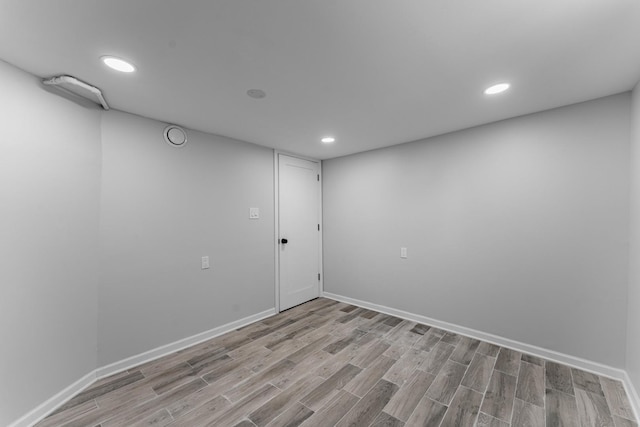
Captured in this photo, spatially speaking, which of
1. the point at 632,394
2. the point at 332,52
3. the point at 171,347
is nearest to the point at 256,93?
the point at 332,52

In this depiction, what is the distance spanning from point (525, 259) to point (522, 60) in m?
1.84

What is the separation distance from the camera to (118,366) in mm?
2260

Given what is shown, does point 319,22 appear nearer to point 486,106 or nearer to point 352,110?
point 352,110

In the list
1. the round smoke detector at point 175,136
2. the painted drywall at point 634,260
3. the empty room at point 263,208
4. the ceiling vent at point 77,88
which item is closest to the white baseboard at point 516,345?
the empty room at point 263,208

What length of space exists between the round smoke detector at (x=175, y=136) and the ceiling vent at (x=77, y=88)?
1.69 ft

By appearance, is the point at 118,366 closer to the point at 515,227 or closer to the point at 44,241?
the point at 44,241

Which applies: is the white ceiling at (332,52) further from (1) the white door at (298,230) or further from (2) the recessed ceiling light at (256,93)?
(1) the white door at (298,230)

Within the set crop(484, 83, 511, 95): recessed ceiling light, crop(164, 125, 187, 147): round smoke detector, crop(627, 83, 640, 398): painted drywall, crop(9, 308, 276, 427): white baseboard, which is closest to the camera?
crop(9, 308, 276, 427): white baseboard

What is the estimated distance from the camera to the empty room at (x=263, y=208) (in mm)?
1402

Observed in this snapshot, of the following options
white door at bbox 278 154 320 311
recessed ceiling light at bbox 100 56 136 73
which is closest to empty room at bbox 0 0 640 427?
recessed ceiling light at bbox 100 56 136 73

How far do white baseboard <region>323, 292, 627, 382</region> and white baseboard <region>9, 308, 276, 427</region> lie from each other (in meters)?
1.87

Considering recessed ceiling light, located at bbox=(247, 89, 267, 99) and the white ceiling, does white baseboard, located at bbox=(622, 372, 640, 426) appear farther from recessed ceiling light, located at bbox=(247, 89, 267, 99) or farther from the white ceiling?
recessed ceiling light, located at bbox=(247, 89, 267, 99)

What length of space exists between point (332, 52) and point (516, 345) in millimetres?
3136

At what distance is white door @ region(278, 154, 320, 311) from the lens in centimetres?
377
